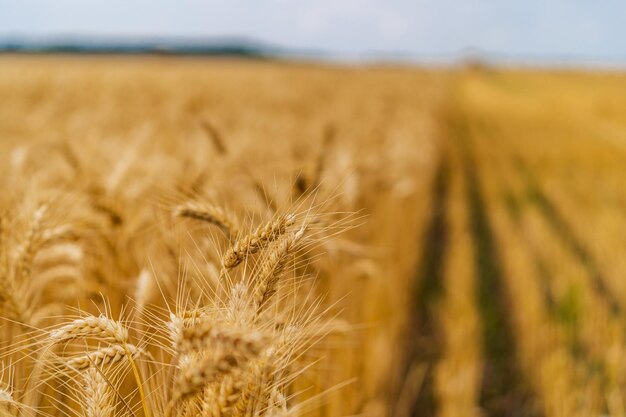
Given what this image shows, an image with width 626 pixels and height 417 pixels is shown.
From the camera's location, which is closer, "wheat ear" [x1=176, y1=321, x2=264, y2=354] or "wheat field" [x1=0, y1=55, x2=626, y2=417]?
"wheat ear" [x1=176, y1=321, x2=264, y2=354]

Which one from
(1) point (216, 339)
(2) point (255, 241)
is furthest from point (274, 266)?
(1) point (216, 339)

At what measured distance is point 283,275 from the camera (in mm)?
819

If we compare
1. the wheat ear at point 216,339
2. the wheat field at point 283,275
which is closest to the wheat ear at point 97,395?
the wheat field at point 283,275

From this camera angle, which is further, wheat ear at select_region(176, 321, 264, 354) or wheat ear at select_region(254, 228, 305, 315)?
wheat ear at select_region(254, 228, 305, 315)

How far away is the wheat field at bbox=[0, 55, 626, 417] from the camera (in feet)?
2.57

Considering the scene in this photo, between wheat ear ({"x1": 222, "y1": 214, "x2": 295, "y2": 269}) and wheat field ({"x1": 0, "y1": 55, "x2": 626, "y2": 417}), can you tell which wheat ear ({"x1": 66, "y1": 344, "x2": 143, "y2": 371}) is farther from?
wheat ear ({"x1": 222, "y1": 214, "x2": 295, "y2": 269})

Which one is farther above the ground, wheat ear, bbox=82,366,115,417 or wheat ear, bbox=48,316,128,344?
wheat ear, bbox=48,316,128,344

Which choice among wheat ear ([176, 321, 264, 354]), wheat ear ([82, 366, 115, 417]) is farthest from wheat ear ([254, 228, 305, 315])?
wheat ear ([82, 366, 115, 417])

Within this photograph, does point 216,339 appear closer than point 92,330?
Yes

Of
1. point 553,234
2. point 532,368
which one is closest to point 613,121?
point 553,234

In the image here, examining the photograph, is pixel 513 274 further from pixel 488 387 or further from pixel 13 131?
pixel 13 131

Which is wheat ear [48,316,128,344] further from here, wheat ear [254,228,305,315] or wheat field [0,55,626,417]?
wheat ear [254,228,305,315]

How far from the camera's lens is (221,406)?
2.22 ft

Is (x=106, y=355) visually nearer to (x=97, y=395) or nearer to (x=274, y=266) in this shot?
(x=97, y=395)
